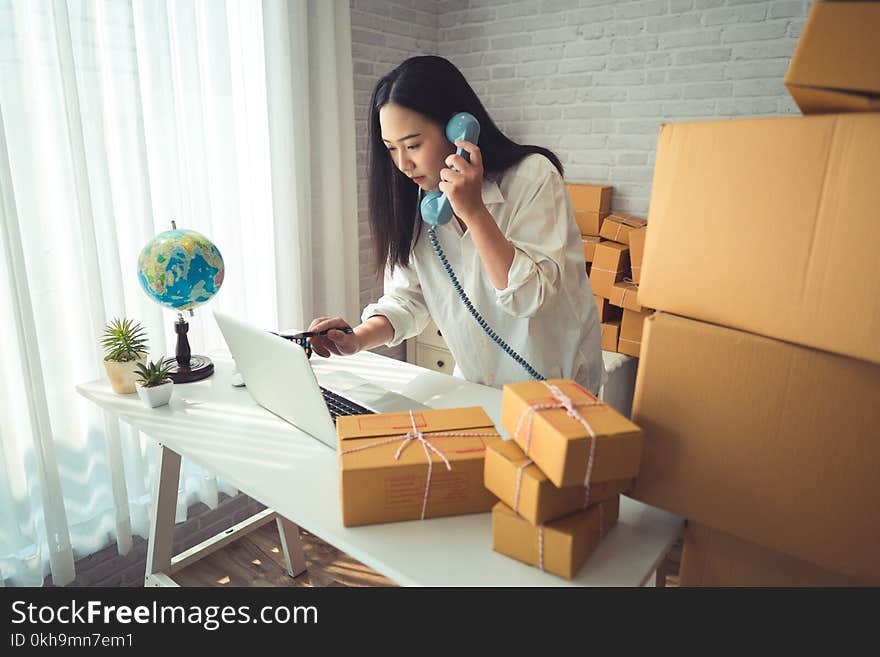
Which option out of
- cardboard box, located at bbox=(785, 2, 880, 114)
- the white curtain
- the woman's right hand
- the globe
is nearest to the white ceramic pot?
the globe

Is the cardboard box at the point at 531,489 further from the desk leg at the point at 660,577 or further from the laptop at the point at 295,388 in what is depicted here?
the laptop at the point at 295,388

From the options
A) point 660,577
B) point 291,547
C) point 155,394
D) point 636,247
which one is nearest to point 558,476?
point 660,577

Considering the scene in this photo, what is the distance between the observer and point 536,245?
1373 millimetres

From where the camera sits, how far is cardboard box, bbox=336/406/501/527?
0.92 m

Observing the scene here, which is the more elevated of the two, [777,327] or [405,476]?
[777,327]

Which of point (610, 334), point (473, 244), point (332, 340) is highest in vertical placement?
point (473, 244)

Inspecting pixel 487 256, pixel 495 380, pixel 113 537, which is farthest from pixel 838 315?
pixel 113 537

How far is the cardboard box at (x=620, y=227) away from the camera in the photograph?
273 cm

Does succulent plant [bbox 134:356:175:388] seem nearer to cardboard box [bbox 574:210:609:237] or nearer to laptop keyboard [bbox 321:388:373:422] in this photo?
laptop keyboard [bbox 321:388:373:422]

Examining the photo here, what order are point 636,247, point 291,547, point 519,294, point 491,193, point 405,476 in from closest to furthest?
point 405,476, point 519,294, point 491,193, point 291,547, point 636,247

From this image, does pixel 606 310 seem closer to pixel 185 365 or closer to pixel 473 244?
pixel 473 244

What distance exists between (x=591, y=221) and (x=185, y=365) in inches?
77.1

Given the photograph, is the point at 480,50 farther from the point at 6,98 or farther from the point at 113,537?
the point at 113,537

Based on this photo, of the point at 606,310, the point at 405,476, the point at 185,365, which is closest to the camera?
the point at 405,476
